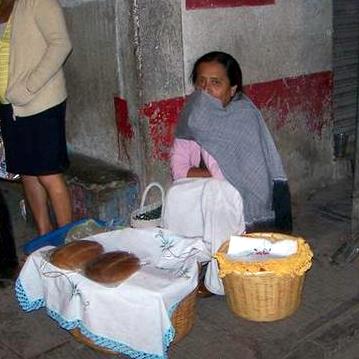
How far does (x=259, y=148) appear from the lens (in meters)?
3.78

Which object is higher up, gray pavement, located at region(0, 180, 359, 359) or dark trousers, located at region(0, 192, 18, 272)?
dark trousers, located at region(0, 192, 18, 272)

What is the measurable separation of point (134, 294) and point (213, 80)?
1509 millimetres

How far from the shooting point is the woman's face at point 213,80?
3.75 meters

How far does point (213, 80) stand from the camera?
12.4 feet

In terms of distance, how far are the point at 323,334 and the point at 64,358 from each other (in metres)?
1.46

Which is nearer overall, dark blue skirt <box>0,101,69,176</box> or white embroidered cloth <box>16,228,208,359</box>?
white embroidered cloth <box>16,228,208,359</box>

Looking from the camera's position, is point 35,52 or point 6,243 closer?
A: point 35,52

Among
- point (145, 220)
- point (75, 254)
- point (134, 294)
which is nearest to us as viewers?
point (134, 294)

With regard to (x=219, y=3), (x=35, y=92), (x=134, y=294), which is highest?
(x=219, y=3)

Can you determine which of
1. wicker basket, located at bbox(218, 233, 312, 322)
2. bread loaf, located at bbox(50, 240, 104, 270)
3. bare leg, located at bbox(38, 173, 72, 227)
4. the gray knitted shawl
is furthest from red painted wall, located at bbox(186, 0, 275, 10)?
bread loaf, located at bbox(50, 240, 104, 270)

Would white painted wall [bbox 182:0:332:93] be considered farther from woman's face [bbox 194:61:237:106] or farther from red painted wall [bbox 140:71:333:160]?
woman's face [bbox 194:61:237:106]

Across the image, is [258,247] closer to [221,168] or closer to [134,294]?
[221,168]

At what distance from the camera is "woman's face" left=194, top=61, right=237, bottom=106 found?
375 cm

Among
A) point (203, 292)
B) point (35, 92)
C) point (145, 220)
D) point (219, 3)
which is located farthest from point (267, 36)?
point (203, 292)
